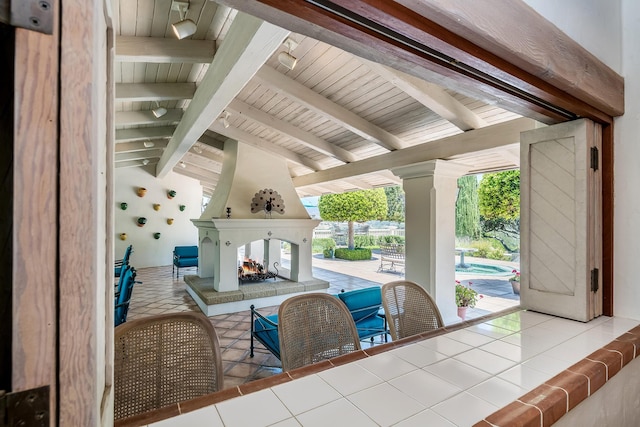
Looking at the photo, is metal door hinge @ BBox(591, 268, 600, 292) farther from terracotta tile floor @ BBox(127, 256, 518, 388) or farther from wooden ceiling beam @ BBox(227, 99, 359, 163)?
wooden ceiling beam @ BBox(227, 99, 359, 163)

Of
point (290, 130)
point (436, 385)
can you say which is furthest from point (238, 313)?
point (436, 385)

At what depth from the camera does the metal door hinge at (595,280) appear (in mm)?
1522

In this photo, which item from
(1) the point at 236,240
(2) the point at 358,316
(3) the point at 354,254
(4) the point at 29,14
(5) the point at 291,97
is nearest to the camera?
(4) the point at 29,14

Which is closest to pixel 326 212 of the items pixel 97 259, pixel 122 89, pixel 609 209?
pixel 122 89

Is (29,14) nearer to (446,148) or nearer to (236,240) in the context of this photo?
(446,148)

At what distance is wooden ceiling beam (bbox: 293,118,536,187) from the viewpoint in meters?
2.64

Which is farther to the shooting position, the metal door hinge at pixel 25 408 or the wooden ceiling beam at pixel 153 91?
the wooden ceiling beam at pixel 153 91

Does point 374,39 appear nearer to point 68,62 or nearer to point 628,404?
point 68,62

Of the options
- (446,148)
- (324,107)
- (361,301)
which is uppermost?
(324,107)

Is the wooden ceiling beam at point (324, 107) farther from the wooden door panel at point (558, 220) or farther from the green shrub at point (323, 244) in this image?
the green shrub at point (323, 244)

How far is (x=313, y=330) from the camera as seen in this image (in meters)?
1.42

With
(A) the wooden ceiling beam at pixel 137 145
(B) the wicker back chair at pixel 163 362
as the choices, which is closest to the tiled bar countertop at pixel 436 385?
(B) the wicker back chair at pixel 163 362

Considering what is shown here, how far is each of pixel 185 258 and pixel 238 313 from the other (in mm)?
3177

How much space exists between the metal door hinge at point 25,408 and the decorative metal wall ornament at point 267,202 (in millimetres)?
4953
